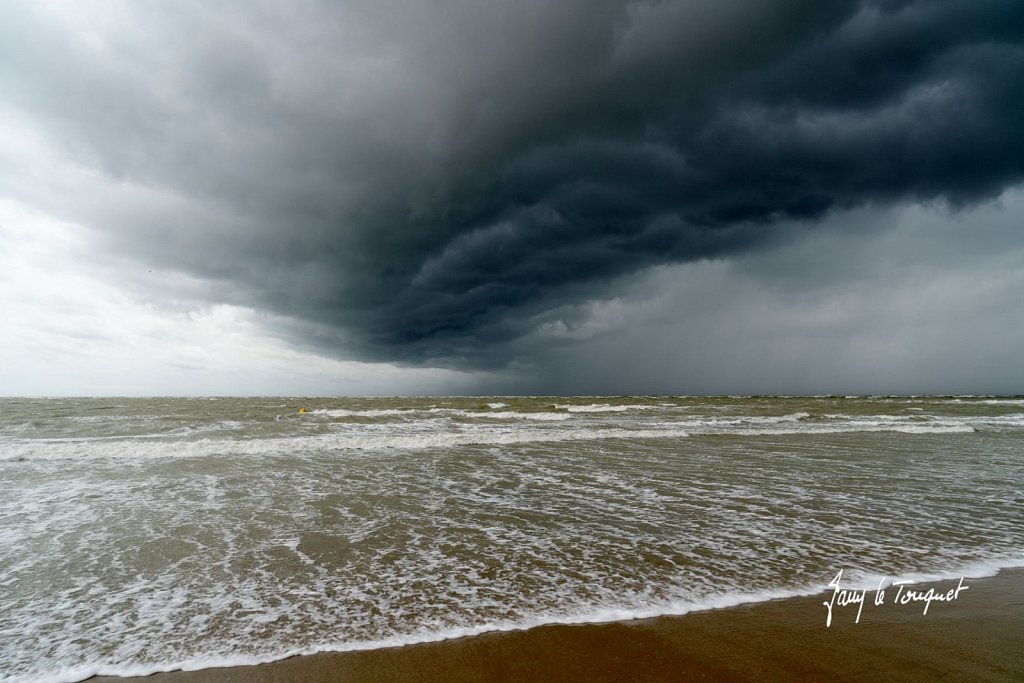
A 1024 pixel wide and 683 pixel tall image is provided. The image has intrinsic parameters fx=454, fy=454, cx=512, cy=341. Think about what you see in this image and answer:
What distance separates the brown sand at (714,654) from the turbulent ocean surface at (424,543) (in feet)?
0.78

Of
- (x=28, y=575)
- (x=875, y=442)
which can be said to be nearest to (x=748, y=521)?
(x=28, y=575)

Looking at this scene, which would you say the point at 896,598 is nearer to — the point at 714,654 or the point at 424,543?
the point at 714,654

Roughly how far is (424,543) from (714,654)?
13.2 ft

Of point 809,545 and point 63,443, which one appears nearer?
point 809,545

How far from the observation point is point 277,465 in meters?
13.6

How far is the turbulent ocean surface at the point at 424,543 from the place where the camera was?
4.18 metres

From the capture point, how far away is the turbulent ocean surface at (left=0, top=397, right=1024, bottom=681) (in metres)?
4.18

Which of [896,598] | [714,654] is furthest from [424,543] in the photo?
[896,598]

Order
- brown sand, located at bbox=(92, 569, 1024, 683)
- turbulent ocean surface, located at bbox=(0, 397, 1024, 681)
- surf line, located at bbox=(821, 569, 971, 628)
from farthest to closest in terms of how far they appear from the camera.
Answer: surf line, located at bbox=(821, 569, 971, 628) < turbulent ocean surface, located at bbox=(0, 397, 1024, 681) < brown sand, located at bbox=(92, 569, 1024, 683)

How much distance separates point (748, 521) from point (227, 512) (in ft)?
29.7

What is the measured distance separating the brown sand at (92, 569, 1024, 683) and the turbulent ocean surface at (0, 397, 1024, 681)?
0.24 m

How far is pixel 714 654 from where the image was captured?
3.60 m

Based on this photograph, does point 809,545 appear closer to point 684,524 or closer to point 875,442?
point 684,524

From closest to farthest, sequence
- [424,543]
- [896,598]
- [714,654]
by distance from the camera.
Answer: [714,654] → [896,598] → [424,543]
